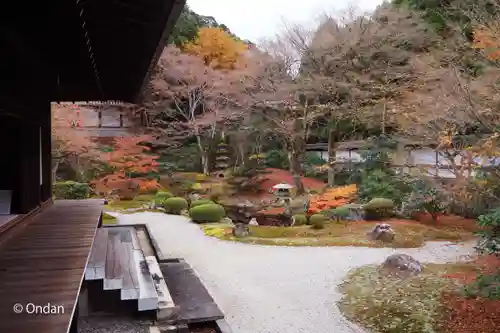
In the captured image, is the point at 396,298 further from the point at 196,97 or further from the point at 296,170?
the point at 196,97

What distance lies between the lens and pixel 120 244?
6297 mm

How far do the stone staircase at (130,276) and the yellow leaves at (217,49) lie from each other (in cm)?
1294

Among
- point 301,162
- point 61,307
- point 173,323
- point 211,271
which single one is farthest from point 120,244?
point 301,162

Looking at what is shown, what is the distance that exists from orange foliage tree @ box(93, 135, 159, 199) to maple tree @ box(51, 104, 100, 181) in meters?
0.67

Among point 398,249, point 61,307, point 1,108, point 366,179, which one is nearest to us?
point 61,307

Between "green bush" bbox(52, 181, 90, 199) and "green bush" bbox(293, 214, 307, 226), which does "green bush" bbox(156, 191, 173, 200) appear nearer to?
"green bush" bbox(52, 181, 90, 199)

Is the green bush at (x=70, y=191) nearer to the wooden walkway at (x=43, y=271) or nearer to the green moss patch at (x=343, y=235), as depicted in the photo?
the green moss patch at (x=343, y=235)

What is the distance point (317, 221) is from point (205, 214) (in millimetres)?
Answer: 2955

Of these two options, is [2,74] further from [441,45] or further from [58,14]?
[441,45]

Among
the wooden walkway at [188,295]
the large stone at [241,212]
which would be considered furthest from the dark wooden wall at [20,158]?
the large stone at [241,212]

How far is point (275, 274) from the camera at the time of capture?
22.7 feet

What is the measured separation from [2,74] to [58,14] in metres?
0.76

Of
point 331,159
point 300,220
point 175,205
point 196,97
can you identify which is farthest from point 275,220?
point 196,97

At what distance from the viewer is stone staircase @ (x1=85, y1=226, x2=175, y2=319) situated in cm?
453
